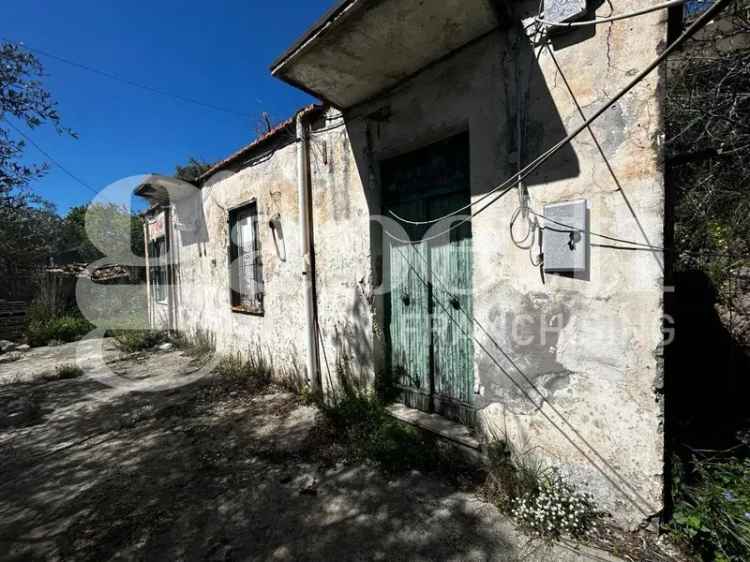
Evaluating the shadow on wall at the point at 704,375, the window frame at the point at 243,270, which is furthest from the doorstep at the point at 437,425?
the window frame at the point at 243,270

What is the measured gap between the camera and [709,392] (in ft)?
8.77

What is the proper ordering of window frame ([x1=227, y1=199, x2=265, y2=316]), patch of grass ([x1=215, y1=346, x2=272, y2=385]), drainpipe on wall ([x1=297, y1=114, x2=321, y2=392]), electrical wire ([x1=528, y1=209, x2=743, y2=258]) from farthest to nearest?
1. window frame ([x1=227, y1=199, x2=265, y2=316])
2. patch of grass ([x1=215, y1=346, x2=272, y2=385])
3. drainpipe on wall ([x1=297, y1=114, x2=321, y2=392])
4. electrical wire ([x1=528, y1=209, x2=743, y2=258])

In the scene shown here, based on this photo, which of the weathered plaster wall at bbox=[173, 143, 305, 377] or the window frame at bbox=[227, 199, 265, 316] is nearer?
the weathered plaster wall at bbox=[173, 143, 305, 377]

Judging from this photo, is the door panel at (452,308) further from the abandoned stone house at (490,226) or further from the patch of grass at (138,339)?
the patch of grass at (138,339)

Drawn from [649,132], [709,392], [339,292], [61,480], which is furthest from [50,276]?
[709,392]

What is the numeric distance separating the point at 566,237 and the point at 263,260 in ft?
13.7

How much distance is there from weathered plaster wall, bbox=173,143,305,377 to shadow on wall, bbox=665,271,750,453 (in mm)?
3884

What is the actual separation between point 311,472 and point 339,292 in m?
1.87

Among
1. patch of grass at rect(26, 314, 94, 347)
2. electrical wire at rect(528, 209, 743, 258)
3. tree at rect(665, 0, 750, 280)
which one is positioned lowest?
patch of grass at rect(26, 314, 94, 347)

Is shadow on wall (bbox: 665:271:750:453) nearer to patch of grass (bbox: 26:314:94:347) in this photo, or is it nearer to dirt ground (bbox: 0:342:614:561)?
dirt ground (bbox: 0:342:614:561)

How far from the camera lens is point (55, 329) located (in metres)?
8.93

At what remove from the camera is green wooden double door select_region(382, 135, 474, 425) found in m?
2.86

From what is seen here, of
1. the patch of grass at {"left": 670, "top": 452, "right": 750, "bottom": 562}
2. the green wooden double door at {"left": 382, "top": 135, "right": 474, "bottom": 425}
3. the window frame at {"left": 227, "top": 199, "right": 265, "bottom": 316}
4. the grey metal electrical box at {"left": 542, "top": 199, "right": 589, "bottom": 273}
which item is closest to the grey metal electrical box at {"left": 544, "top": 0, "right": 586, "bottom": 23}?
the green wooden double door at {"left": 382, "top": 135, "right": 474, "bottom": 425}

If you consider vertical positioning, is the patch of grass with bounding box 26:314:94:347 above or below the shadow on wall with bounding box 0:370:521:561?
above
